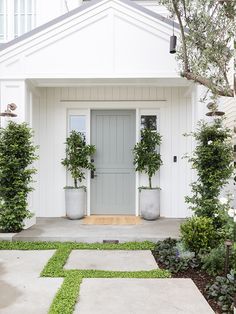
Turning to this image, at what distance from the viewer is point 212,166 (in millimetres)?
5211

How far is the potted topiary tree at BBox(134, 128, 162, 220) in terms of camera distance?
660cm

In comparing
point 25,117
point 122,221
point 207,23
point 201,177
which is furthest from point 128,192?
point 207,23

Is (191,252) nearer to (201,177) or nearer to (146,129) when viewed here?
(201,177)

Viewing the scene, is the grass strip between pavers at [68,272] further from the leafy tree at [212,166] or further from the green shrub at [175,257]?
the leafy tree at [212,166]

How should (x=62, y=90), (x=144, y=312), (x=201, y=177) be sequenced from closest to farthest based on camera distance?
(x=144, y=312) < (x=201, y=177) < (x=62, y=90)

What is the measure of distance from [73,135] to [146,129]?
1463 millimetres

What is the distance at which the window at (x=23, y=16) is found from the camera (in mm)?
8141

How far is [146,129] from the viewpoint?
6.75 m

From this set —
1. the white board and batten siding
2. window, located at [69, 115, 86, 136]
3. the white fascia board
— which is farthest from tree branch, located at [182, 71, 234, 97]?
window, located at [69, 115, 86, 136]

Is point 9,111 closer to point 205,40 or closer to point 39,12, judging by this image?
point 205,40

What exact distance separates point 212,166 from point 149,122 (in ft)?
7.06

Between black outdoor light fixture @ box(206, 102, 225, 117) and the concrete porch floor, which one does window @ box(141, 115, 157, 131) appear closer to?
black outdoor light fixture @ box(206, 102, 225, 117)

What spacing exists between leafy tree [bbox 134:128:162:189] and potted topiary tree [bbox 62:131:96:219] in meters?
0.91

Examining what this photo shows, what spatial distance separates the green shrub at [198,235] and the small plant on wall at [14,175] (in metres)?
2.66
